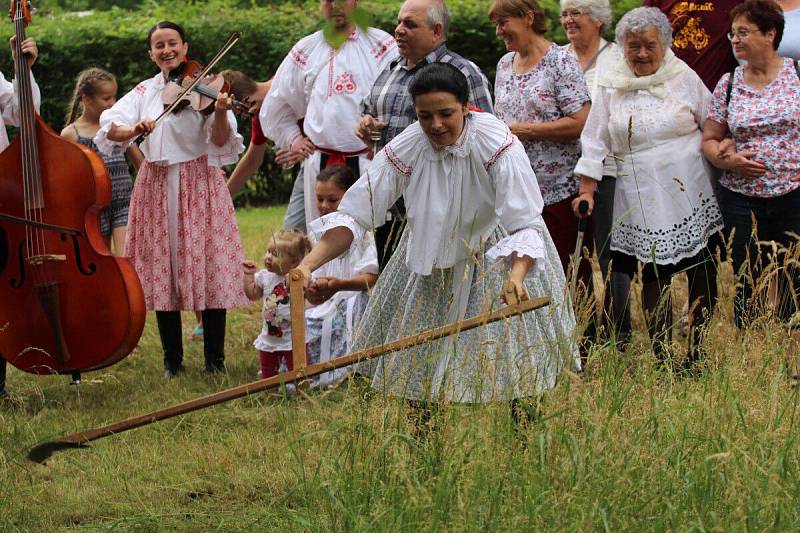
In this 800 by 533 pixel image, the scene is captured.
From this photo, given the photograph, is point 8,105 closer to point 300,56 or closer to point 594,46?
point 300,56

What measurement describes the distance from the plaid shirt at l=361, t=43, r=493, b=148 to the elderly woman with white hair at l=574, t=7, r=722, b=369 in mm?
538

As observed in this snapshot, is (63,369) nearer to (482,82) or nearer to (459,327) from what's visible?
(482,82)

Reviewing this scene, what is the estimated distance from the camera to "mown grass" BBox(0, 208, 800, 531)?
3.02 metres

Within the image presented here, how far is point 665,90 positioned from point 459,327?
255 centimetres

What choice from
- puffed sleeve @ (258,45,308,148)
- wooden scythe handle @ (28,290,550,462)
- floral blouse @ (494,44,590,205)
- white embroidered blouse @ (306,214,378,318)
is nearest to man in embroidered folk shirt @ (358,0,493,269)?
white embroidered blouse @ (306,214,378,318)

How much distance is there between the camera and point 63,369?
5.52 metres

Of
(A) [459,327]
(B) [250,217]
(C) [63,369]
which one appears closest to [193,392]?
(C) [63,369]

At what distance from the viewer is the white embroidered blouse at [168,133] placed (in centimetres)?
614

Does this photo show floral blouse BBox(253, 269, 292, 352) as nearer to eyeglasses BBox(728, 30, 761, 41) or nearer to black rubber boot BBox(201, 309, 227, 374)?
black rubber boot BBox(201, 309, 227, 374)

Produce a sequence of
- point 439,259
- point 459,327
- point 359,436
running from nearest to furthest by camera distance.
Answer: point 459,327 → point 359,436 → point 439,259

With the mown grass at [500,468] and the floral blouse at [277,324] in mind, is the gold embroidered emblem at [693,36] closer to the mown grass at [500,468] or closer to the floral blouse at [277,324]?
the mown grass at [500,468]

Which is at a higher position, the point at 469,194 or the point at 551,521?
the point at 469,194

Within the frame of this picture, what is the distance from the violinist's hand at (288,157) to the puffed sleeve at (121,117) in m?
0.72

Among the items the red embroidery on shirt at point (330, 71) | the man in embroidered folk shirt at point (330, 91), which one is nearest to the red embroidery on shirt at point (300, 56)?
the man in embroidered folk shirt at point (330, 91)
